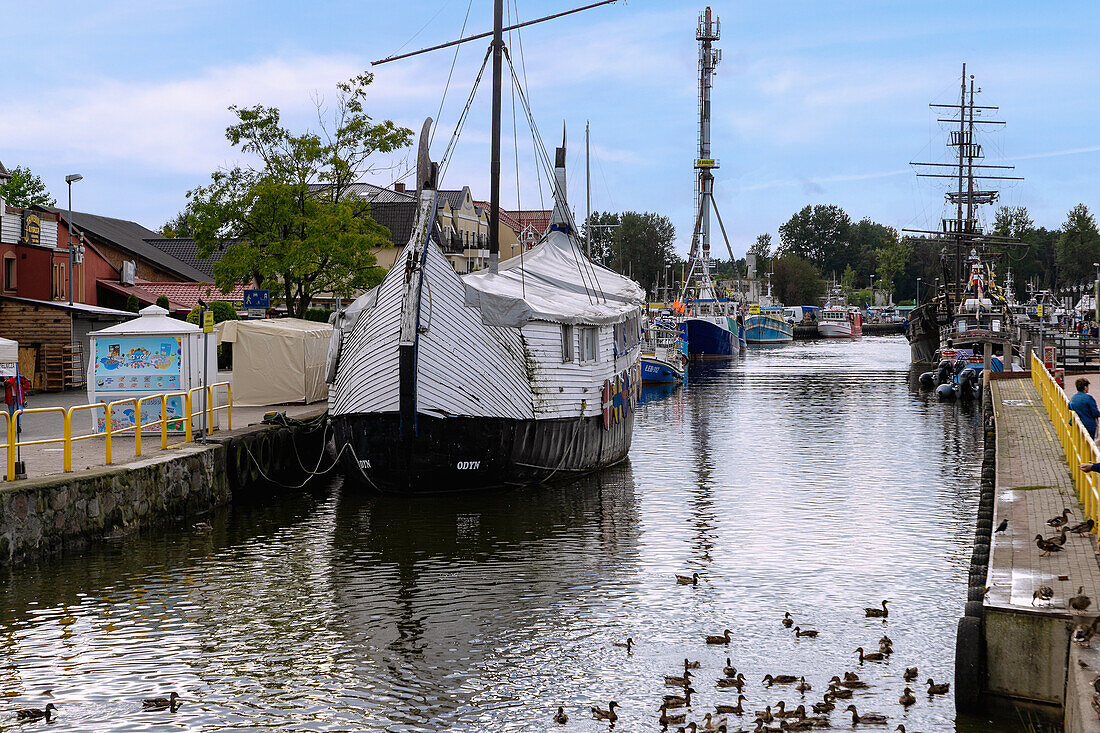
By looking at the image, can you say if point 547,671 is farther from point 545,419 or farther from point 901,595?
point 545,419

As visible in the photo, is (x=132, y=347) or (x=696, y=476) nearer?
(x=132, y=347)

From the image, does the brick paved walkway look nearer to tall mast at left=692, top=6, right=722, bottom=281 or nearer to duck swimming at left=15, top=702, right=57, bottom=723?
duck swimming at left=15, top=702, right=57, bottom=723

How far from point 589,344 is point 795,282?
15866 centimetres

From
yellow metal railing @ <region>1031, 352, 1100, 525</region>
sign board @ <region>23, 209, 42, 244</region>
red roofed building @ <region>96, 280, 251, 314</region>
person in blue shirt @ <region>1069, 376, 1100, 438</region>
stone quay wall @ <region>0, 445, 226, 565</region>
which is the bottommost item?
stone quay wall @ <region>0, 445, 226, 565</region>

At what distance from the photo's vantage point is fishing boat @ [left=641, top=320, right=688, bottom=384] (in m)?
60.5

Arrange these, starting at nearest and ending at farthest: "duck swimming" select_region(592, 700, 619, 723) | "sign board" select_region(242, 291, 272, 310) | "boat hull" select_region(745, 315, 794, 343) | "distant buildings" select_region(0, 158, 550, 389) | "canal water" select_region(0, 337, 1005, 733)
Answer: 1. "duck swimming" select_region(592, 700, 619, 723)
2. "canal water" select_region(0, 337, 1005, 733)
3. "sign board" select_region(242, 291, 272, 310)
4. "distant buildings" select_region(0, 158, 550, 389)
5. "boat hull" select_region(745, 315, 794, 343)

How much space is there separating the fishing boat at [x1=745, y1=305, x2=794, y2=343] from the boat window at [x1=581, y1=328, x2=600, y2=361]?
9722 cm

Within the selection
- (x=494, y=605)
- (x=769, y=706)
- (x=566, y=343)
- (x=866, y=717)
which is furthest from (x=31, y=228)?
(x=866, y=717)

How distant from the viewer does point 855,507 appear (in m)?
22.5

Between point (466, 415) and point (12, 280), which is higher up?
point (12, 280)

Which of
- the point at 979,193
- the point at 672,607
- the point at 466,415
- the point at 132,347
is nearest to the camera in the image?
the point at 672,607

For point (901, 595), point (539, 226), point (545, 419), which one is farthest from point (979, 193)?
point (901, 595)

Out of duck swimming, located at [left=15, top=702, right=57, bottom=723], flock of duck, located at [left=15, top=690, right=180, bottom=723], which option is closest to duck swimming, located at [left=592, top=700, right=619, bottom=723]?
flock of duck, located at [left=15, top=690, right=180, bottom=723]

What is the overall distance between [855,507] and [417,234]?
10.1 m
